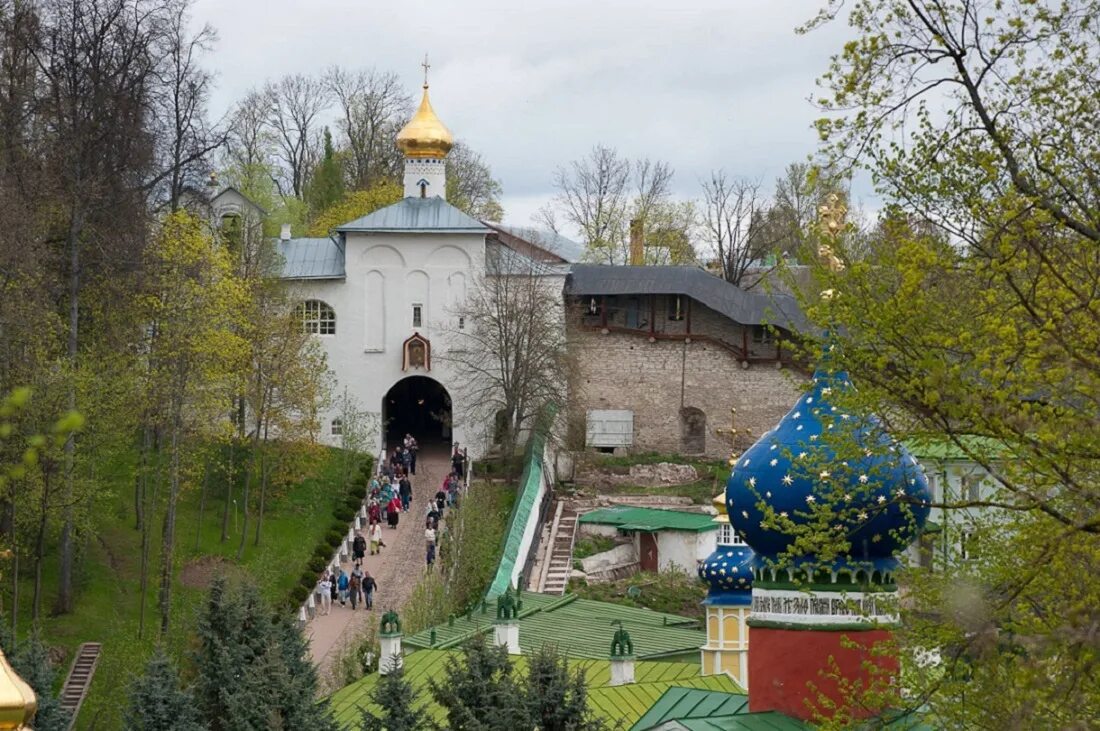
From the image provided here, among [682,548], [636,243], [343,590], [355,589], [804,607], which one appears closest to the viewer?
[804,607]

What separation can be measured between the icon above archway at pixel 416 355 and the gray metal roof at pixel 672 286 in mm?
3270

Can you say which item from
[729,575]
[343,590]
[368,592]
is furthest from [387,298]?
[729,575]

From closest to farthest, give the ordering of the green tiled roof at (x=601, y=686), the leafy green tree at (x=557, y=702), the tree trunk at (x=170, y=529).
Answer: the leafy green tree at (x=557, y=702), the green tiled roof at (x=601, y=686), the tree trunk at (x=170, y=529)

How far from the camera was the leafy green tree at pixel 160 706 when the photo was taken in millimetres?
18828

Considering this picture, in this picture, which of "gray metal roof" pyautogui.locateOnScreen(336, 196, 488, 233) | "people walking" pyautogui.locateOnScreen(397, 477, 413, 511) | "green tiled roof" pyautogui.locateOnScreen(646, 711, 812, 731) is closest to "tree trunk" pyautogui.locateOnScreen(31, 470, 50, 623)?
"people walking" pyautogui.locateOnScreen(397, 477, 413, 511)

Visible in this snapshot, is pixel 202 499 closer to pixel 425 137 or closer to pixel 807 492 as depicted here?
pixel 425 137

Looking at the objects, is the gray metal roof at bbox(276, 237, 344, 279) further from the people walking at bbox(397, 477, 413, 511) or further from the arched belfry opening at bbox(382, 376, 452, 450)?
the people walking at bbox(397, 477, 413, 511)

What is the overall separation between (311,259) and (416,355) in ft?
9.99

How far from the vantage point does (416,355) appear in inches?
1638

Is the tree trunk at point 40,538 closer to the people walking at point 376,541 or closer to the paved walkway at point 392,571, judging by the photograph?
the paved walkway at point 392,571

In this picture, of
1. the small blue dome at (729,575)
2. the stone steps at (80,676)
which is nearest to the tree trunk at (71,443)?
the stone steps at (80,676)

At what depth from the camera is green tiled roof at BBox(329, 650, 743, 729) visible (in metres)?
17.0

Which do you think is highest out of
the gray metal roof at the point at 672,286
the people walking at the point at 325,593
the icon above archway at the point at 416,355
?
the gray metal roof at the point at 672,286

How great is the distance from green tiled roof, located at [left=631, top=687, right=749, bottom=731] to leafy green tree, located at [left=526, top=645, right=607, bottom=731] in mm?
1088
